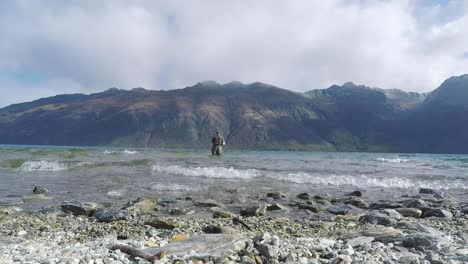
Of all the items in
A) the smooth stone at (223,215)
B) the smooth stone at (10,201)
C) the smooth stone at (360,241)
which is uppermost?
the smooth stone at (360,241)

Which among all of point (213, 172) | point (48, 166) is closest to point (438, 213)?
point (213, 172)

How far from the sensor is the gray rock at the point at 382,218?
42.6 feet

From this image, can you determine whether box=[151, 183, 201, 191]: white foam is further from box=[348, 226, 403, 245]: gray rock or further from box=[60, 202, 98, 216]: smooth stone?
box=[348, 226, 403, 245]: gray rock

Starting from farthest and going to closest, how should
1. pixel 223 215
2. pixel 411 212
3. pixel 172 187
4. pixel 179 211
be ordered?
pixel 172 187 → pixel 411 212 → pixel 179 211 → pixel 223 215

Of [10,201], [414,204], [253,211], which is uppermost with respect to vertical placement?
[414,204]

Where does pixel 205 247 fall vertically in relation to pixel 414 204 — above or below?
above

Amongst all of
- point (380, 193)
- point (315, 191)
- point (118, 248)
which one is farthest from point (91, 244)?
point (380, 193)

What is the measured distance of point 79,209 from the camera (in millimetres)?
14078

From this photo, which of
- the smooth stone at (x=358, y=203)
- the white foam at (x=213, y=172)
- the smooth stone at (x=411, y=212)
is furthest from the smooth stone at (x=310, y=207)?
the white foam at (x=213, y=172)

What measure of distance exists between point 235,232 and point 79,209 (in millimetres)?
6363

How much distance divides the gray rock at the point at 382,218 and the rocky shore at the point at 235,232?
1.9 inches

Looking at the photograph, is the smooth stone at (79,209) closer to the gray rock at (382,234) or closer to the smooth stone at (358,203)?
the gray rock at (382,234)

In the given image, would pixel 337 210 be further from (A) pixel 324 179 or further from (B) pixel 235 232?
(A) pixel 324 179

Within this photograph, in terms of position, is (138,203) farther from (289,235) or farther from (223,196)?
(289,235)
